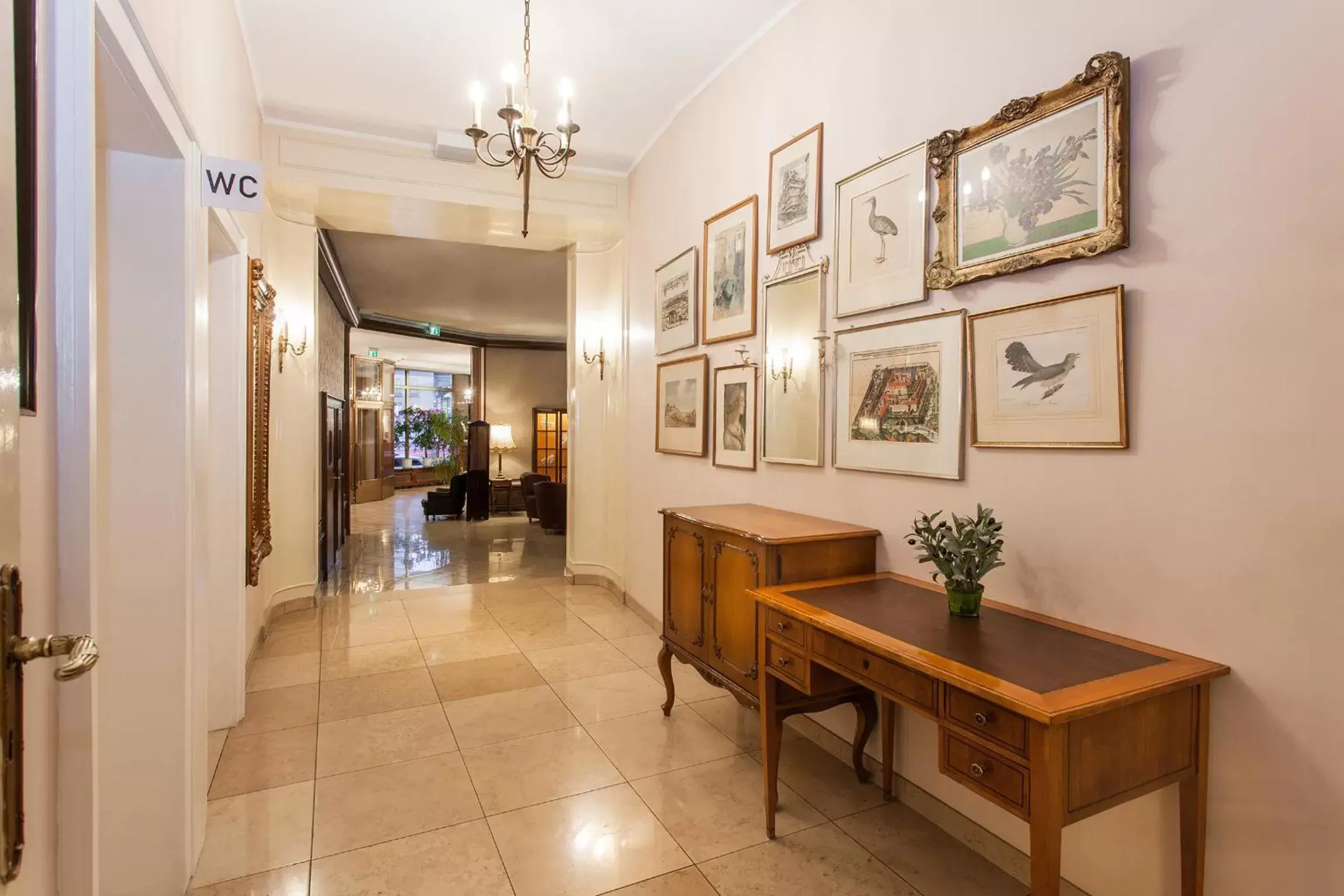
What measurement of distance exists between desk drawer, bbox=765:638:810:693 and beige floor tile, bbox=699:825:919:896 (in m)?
0.60

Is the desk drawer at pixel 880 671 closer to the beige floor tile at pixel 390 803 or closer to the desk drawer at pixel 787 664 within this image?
the desk drawer at pixel 787 664

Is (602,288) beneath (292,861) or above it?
above

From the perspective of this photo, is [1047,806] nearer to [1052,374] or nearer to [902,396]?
[1052,374]

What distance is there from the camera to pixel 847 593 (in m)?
2.56

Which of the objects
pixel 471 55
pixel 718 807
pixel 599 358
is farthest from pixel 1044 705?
pixel 599 358

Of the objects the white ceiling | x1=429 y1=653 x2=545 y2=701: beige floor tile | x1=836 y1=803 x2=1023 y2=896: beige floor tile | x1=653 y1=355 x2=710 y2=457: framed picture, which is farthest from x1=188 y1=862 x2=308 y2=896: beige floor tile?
the white ceiling

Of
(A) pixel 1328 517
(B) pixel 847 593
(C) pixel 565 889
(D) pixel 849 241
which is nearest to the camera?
(A) pixel 1328 517

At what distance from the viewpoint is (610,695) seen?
3.93 m

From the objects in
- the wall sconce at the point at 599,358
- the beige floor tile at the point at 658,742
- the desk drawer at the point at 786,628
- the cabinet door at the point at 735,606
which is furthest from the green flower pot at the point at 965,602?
the wall sconce at the point at 599,358

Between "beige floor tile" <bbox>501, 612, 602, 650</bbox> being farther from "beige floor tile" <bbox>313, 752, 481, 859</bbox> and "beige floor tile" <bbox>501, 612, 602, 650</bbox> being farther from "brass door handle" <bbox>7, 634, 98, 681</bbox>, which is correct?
"brass door handle" <bbox>7, 634, 98, 681</bbox>

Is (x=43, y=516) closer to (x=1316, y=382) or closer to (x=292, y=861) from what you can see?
(x=292, y=861)

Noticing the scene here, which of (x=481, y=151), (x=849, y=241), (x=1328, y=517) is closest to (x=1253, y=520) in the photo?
(x=1328, y=517)

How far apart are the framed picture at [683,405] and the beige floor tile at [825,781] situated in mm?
1915

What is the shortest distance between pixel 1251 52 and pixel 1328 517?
1181mm
